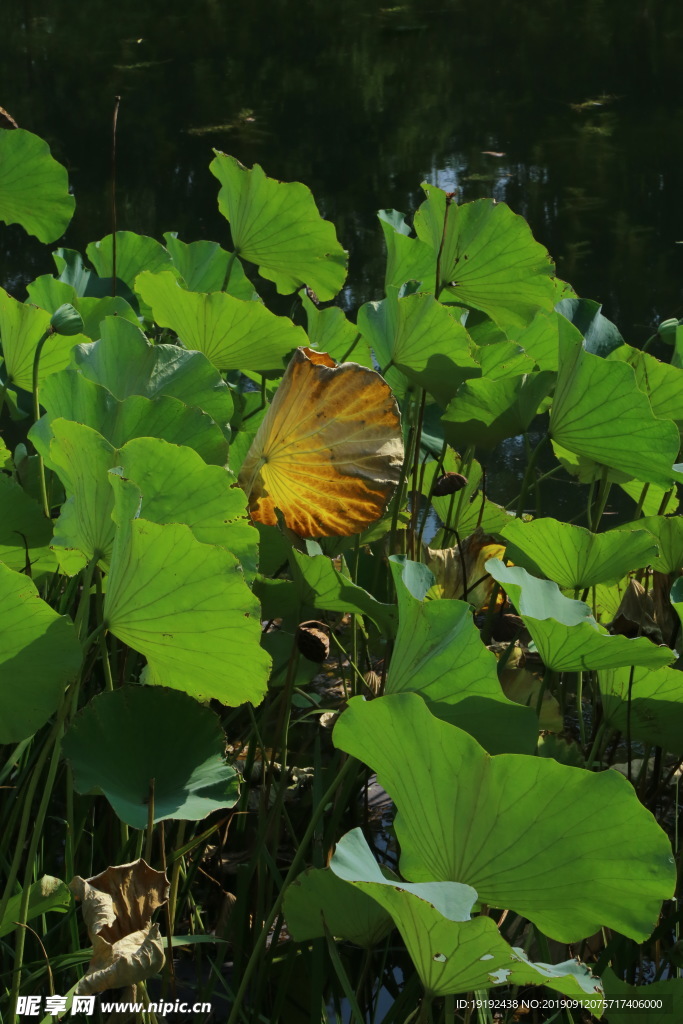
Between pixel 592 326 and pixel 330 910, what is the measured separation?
56cm

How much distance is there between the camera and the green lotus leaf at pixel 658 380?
0.92 metres

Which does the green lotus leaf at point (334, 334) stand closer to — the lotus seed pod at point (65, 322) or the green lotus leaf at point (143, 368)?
the lotus seed pod at point (65, 322)

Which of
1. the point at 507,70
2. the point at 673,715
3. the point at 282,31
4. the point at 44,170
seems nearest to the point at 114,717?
the point at 673,715

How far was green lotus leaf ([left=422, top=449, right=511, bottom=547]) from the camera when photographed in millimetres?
983

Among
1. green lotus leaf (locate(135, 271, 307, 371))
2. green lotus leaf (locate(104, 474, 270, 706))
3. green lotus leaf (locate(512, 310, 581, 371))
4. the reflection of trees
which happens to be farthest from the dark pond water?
green lotus leaf (locate(104, 474, 270, 706))

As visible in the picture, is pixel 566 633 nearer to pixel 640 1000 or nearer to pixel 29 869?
pixel 640 1000

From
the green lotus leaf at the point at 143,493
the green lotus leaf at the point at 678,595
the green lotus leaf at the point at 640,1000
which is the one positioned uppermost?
the green lotus leaf at the point at 143,493

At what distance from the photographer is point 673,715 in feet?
2.29

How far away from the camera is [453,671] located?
0.59 m

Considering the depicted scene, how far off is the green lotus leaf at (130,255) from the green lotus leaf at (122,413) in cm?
66

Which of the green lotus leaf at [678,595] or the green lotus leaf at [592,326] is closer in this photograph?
the green lotus leaf at [678,595]

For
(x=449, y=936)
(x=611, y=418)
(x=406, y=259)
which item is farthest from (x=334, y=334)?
(x=449, y=936)

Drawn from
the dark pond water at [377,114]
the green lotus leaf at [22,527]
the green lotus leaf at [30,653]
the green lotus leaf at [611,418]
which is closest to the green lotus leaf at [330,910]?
the green lotus leaf at [30,653]

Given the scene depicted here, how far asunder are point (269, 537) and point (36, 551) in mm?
180
